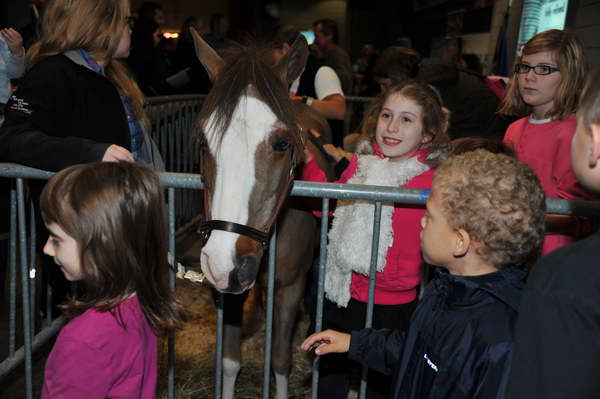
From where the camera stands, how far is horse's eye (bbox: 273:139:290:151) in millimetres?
2021

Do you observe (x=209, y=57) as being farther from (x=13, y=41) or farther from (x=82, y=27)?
(x=13, y=41)

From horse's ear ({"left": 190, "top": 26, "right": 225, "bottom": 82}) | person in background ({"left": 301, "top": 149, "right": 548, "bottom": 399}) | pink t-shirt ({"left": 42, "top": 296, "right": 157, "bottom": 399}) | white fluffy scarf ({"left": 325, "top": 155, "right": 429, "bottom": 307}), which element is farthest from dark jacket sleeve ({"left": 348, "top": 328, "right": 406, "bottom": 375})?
horse's ear ({"left": 190, "top": 26, "right": 225, "bottom": 82})

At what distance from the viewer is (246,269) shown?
1870 millimetres

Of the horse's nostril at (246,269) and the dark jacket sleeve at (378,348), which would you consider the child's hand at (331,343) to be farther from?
the horse's nostril at (246,269)

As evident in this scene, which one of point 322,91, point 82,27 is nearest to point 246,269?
point 82,27

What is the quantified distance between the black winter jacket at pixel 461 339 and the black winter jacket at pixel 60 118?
1.26 meters

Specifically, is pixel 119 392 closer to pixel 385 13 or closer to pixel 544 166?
pixel 544 166

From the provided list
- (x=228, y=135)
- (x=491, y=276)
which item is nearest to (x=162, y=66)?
(x=228, y=135)

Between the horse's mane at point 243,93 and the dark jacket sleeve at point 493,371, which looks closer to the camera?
the dark jacket sleeve at point 493,371

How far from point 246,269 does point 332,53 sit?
6.55m

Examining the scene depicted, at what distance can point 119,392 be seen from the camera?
139 centimetres

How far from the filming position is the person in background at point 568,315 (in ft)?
2.93

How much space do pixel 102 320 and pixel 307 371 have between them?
226 centimetres

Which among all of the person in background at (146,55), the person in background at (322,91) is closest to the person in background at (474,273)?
the person in background at (322,91)
